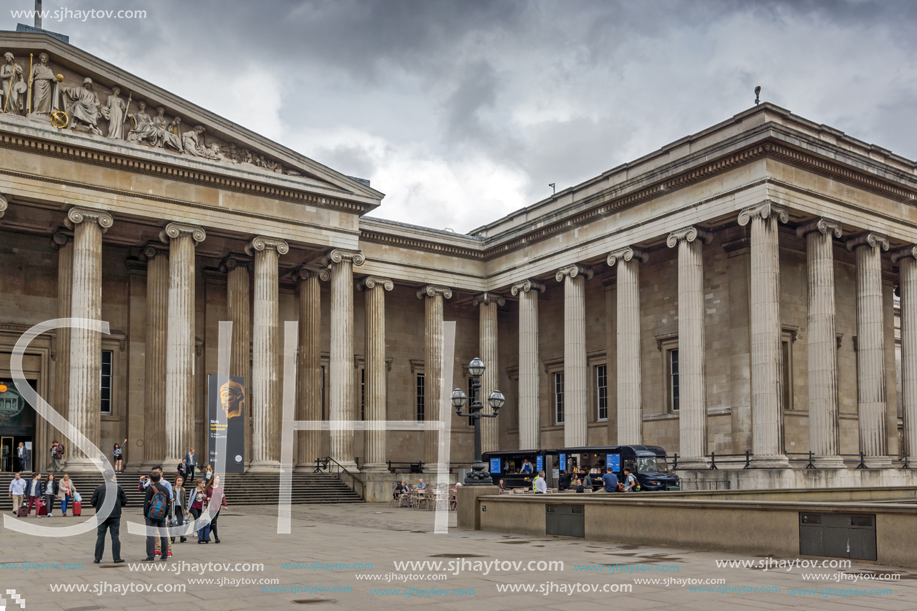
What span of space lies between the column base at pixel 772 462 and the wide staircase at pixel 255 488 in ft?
51.1

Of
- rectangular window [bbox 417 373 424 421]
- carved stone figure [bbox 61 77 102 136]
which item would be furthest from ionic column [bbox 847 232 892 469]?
carved stone figure [bbox 61 77 102 136]

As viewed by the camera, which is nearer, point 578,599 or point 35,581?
point 578,599

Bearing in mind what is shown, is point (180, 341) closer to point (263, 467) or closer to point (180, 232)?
point (180, 232)

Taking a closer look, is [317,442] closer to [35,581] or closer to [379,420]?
[379,420]

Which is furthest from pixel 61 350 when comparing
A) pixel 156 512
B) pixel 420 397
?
pixel 156 512

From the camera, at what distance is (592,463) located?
34.2 m

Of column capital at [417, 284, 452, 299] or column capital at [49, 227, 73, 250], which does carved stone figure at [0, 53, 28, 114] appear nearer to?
column capital at [49, 227, 73, 250]

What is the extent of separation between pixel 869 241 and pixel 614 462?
13.4m

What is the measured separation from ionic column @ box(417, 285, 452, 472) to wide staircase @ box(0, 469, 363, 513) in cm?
687

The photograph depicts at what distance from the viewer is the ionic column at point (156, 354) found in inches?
1314

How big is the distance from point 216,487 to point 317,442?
2004 centimetres

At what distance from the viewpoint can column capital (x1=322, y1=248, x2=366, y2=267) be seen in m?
37.2

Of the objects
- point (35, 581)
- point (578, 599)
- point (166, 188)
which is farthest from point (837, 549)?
point (166, 188)

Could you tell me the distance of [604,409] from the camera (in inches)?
1641
